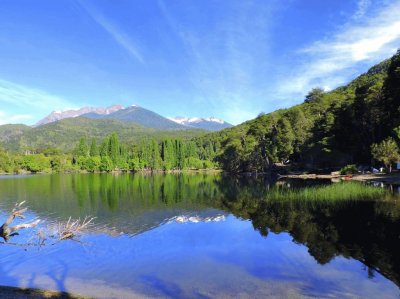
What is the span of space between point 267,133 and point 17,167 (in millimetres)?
110036

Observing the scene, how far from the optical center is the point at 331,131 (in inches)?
3255

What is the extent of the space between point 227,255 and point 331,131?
68485 millimetres

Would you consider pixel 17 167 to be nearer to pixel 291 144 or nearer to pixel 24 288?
pixel 291 144

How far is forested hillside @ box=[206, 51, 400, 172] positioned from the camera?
65688 mm

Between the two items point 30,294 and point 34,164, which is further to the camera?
point 34,164

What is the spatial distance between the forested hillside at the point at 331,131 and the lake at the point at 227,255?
37297 millimetres

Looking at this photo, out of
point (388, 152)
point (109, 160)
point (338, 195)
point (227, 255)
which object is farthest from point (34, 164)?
point (227, 255)

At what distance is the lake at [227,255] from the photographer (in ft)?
50.5

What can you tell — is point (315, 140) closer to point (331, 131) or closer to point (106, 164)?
point (331, 131)

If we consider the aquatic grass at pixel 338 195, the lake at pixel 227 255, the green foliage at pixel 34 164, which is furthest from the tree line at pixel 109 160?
the lake at pixel 227 255

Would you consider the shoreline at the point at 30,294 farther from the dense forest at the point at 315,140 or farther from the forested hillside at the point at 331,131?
the forested hillside at the point at 331,131

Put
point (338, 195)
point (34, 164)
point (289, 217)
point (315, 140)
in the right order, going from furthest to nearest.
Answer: point (34, 164), point (315, 140), point (338, 195), point (289, 217)

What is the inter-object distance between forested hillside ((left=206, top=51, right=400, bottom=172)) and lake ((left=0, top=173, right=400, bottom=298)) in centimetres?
3730

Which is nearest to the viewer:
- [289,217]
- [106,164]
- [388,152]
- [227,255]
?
[227,255]
